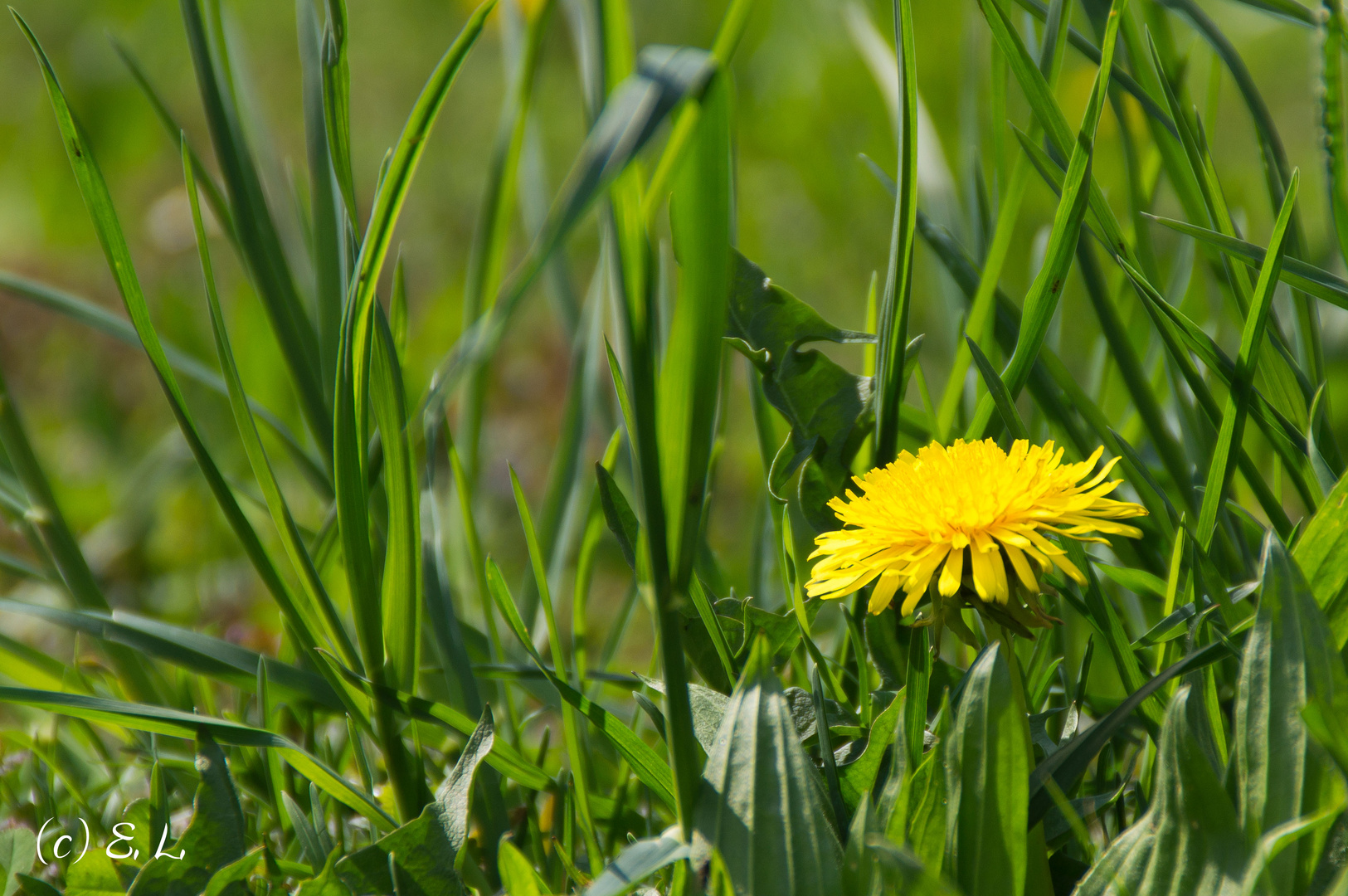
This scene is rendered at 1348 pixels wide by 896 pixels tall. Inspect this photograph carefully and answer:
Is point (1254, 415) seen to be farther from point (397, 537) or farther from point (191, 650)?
point (191, 650)

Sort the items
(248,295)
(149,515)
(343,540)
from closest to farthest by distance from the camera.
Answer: (343,540)
(149,515)
(248,295)

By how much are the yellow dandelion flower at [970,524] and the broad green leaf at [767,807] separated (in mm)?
57

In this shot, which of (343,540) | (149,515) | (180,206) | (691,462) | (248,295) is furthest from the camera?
(180,206)

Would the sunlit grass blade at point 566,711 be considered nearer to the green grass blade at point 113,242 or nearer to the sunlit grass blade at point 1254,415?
the green grass blade at point 113,242

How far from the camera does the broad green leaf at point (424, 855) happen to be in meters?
0.42

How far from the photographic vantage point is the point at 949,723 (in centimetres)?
39

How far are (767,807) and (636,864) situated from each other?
5 cm

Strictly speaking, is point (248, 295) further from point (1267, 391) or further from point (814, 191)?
point (1267, 391)

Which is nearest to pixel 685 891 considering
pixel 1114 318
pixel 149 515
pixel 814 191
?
pixel 1114 318

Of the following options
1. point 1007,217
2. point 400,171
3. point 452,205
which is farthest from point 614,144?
point 452,205

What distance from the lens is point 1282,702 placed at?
0.36m

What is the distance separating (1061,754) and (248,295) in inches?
55.4

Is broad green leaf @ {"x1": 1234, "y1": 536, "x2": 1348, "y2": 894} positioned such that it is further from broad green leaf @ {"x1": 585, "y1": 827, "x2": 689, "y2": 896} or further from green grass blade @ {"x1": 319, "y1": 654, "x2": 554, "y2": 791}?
green grass blade @ {"x1": 319, "y1": 654, "x2": 554, "y2": 791}

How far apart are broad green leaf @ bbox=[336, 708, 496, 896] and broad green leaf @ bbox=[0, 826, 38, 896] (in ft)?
0.50
